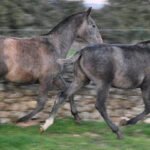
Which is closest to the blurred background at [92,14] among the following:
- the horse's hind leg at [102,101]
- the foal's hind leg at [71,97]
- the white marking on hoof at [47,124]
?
the foal's hind leg at [71,97]

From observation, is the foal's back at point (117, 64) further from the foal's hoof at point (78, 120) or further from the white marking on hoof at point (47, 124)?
the foal's hoof at point (78, 120)

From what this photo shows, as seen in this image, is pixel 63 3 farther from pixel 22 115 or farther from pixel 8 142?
pixel 8 142

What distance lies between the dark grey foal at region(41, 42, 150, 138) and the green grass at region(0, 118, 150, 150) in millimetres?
246

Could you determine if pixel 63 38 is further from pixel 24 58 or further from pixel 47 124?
pixel 47 124

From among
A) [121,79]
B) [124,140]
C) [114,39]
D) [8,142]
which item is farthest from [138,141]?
[114,39]

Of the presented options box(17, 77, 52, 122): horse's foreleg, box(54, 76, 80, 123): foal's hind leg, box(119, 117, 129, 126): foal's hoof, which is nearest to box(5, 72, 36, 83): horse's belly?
box(17, 77, 52, 122): horse's foreleg

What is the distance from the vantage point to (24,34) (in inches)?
460

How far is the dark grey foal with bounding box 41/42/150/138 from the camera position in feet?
30.9

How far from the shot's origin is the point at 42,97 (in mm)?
10172

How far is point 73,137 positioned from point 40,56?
1683mm

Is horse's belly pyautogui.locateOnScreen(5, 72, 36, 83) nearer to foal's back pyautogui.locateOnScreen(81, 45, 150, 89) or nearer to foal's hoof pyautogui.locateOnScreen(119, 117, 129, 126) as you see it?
foal's back pyautogui.locateOnScreen(81, 45, 150, 89)

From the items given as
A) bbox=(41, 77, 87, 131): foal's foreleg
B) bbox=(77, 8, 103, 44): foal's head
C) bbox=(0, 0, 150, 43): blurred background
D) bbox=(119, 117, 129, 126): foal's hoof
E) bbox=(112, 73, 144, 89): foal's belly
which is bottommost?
bbox=(119, 117, 129, 126): foal's hoof

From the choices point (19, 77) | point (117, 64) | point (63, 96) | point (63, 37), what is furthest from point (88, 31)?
point (19, 77)

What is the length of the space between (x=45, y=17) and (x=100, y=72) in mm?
4047
